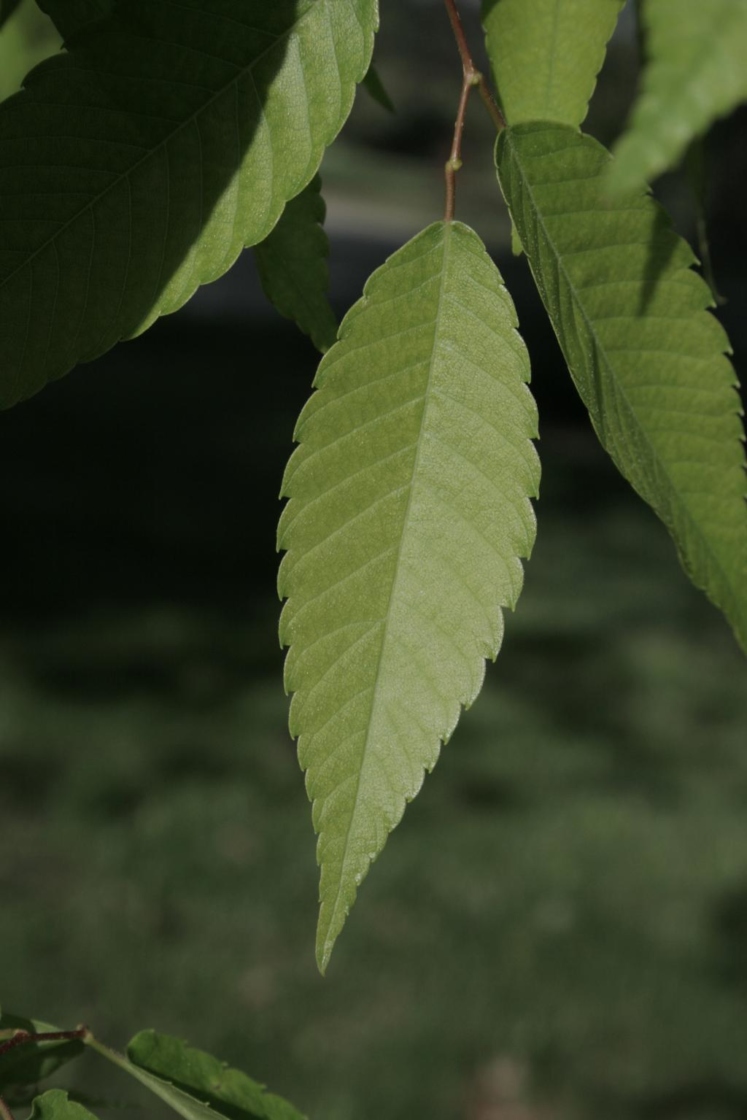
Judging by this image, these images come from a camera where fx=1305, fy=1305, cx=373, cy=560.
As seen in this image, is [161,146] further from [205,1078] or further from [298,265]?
[205,1078]

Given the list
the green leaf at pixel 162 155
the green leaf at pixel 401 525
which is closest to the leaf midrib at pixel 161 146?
the green leaf at pixel 162 155

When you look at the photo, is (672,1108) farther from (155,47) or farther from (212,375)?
(212,375)

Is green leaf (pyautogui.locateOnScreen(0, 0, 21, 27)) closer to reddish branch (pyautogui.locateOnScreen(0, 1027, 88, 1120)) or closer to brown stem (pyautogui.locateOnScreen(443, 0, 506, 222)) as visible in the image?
brown stem (pyautogui.locateOnScreen(443, 0, 506, 222))

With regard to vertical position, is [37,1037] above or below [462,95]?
below

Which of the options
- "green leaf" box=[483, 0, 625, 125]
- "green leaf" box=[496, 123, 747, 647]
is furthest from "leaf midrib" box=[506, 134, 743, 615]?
"green leaf" box=[483, 0, 625, 125]

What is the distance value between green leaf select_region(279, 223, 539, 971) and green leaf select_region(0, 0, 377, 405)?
68mm

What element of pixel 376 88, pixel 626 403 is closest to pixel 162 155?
pixel 626 403

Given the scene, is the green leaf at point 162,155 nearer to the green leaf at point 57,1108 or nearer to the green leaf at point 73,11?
the green leaf at point 73,11

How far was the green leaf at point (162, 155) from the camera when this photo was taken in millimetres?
559

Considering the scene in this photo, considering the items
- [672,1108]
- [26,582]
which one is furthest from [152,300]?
[26,582]

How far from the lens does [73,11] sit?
635mm

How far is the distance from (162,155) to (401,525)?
0.19 metres

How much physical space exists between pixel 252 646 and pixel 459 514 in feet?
16.0

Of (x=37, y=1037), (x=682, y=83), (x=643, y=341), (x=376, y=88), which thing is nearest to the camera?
(x=682, y=83)
